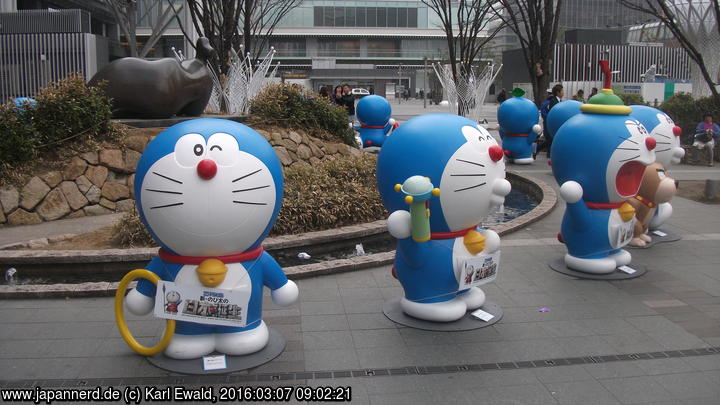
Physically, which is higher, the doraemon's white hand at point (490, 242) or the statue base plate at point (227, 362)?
the doraemon's white hand at point (490, 242)

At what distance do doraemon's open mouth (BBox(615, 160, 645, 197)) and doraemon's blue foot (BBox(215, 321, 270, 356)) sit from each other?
4110 millimetres

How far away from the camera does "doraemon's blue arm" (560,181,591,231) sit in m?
6.62

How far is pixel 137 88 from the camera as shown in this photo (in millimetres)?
10695

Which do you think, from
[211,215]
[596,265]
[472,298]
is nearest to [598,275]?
[596,265]

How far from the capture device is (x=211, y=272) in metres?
4.62

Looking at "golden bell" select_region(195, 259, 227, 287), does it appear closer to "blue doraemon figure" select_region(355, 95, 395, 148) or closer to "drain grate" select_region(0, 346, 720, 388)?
"drain grate" select_region(0, 346, 720, 388)

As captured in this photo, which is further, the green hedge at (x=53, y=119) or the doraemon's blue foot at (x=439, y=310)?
the green hedge at (x=53, y=119)

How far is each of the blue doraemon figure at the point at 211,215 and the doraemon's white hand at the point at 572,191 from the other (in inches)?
126

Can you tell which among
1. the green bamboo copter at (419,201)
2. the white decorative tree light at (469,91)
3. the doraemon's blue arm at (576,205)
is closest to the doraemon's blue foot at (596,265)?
the doraemon's blue arm at (576,205)

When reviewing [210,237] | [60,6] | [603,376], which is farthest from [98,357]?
[60,6]

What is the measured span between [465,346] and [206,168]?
2545 mm

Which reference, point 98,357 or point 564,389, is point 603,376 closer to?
point 564,389

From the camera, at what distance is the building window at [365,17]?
207ft

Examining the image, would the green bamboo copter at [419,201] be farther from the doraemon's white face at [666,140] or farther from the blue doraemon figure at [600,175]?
the doraemon's white face at [666,140]
